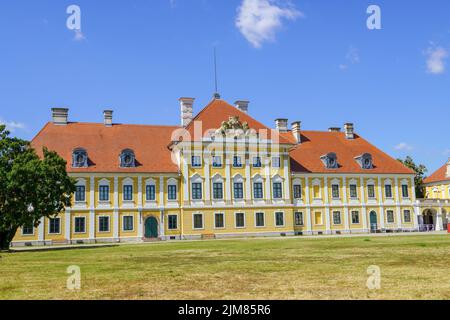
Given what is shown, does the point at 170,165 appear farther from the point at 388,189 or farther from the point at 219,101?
the point at 388,189

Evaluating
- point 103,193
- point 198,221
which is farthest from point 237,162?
point 103,193

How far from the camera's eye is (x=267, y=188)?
1827 inches

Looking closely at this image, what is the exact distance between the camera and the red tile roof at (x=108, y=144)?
43.4 metres

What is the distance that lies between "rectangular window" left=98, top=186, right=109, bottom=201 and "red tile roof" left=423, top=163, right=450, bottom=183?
1614 inches

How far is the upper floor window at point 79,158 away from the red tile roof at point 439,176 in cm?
4285

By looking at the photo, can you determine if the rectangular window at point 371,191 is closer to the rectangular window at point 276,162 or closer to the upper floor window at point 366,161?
the upper floor window at point 366,161

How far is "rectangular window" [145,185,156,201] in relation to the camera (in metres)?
44.1

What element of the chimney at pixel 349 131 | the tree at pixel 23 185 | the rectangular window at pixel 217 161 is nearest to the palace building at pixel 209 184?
the rectangular window at pixel 217 161

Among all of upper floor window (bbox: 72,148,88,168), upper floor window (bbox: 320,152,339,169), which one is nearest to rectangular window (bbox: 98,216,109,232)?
upper floor window (bbox: 72,148,88,168)

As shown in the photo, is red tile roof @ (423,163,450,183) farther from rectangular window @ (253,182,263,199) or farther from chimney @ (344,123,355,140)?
rectangular window @ (253,182,263,199)

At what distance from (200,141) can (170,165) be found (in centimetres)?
360

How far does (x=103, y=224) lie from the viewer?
1676 inches
